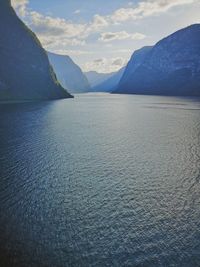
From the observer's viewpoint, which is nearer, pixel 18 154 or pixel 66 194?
pixel 66 194

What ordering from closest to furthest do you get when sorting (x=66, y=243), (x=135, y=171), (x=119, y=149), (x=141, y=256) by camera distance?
(x=141, y=256) < (x=66, y=243) < (x=135, y=171) < (x=119, y=149)

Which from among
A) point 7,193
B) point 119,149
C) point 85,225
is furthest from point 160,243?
point 119,149

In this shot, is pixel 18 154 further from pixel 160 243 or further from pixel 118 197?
pixel 160 243

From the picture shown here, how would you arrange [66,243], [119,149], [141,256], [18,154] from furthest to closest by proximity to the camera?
[119,149]
[18,154]
[66,243]
[141,256]

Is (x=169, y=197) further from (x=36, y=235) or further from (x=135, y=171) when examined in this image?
(x=36, y=235)

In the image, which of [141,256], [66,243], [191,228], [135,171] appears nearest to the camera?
[141,256]

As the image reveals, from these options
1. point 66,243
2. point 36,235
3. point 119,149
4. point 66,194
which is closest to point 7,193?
point 66,194
